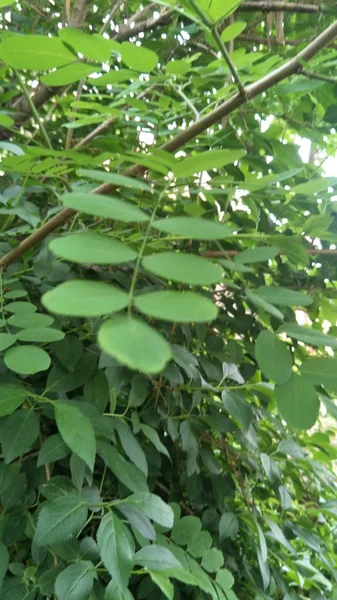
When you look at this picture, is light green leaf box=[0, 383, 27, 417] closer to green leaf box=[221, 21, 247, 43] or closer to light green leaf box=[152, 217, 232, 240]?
light green leaf box=[152, 217, 232, 240]

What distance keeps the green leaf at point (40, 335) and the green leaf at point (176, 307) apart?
0.17 meters

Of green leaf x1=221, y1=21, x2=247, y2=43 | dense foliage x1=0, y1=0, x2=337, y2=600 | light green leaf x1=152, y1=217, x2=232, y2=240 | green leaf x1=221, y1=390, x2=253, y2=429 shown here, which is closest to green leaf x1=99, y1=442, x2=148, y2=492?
dense foliage x1=0, y1=0, x2=337, y2=600

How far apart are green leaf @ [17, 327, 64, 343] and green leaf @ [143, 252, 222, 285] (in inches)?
6.0

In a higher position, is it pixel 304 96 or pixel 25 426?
pixel 304 96

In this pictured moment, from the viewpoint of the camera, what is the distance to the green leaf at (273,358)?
12.0 inches

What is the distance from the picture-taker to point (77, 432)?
1.13 ft

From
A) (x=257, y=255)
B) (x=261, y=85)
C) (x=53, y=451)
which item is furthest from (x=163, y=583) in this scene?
(x=261, y=85)

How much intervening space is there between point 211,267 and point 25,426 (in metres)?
0.24

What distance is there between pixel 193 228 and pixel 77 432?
7.1 inches

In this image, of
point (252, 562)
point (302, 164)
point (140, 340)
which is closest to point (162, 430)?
point (252, 562)

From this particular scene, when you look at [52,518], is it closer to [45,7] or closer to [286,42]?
[286,42]

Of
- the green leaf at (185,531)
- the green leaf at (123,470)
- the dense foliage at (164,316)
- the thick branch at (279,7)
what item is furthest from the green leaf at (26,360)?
the thick branch at (279,7)

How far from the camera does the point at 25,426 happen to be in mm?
384

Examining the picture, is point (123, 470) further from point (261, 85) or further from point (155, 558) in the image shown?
point (261, 85)
